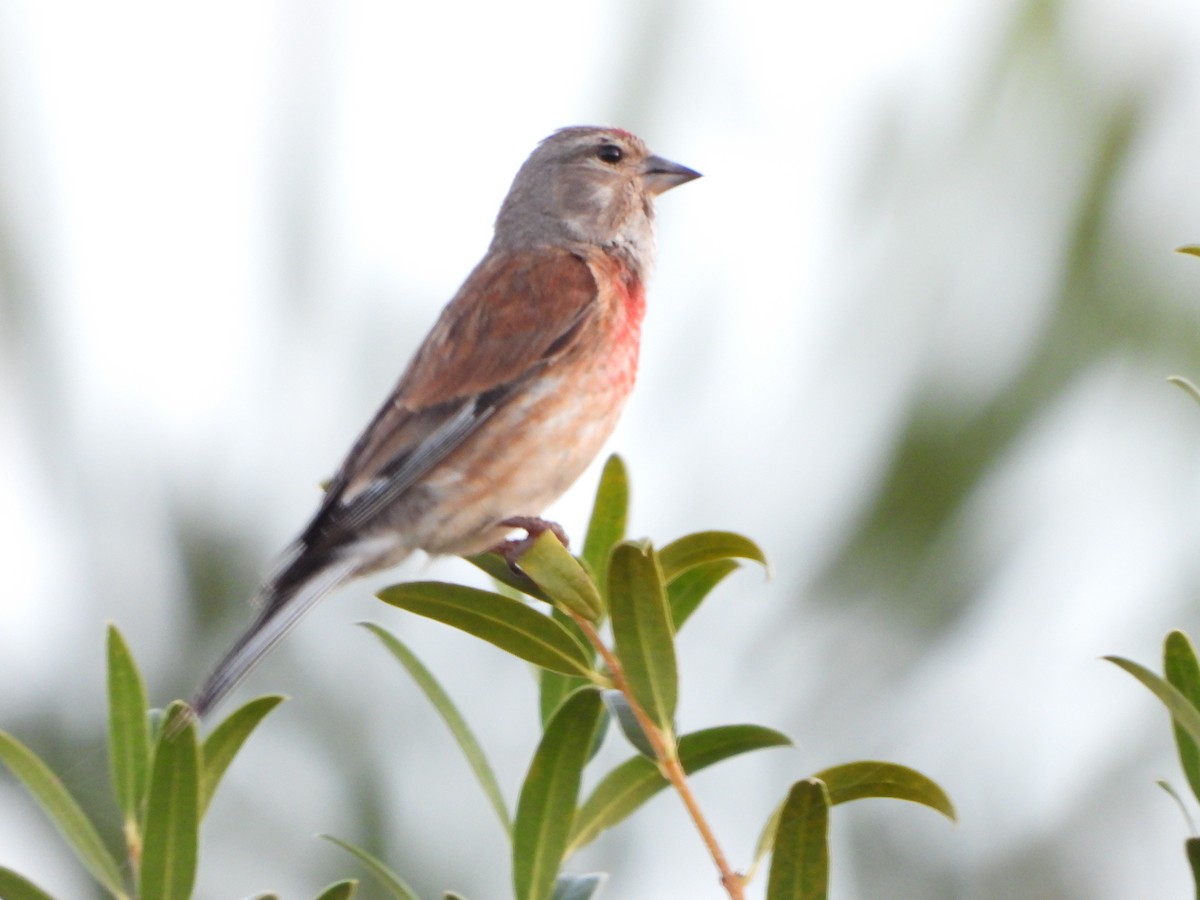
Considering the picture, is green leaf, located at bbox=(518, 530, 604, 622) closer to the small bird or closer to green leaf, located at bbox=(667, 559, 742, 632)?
green leaf, located at bbox=(667, 559, 742, 632)

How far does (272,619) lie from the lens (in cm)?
196

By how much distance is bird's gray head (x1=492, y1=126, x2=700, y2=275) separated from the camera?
301 cm

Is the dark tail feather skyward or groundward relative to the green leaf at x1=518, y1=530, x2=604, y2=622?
groundward

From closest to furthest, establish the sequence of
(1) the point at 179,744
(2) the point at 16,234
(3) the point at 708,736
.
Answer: (1) the point at 179,744
(3) the point at 708,736
(2) the point at 16,234

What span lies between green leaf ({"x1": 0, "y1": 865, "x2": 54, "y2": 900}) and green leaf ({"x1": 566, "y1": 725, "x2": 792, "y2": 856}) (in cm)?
46

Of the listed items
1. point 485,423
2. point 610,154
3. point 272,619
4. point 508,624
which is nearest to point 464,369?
point 485,423

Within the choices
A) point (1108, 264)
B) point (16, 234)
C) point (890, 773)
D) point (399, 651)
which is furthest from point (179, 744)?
point (16, 234)

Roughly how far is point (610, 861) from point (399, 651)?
1153 millimetres

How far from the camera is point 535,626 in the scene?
1.34 meters

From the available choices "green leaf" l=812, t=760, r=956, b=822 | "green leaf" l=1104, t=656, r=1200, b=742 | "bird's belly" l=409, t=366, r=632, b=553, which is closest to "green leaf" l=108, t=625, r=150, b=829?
"green leaf" l=812, t=760, r=956, b=822

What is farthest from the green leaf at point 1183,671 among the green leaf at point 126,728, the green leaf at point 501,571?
the green leaf at point 126,728

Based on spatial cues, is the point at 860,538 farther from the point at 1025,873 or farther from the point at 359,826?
the point at 359,826

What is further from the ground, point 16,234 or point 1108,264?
point 1108,264

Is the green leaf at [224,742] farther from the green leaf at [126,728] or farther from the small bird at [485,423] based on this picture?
the small bird at [485,423]
